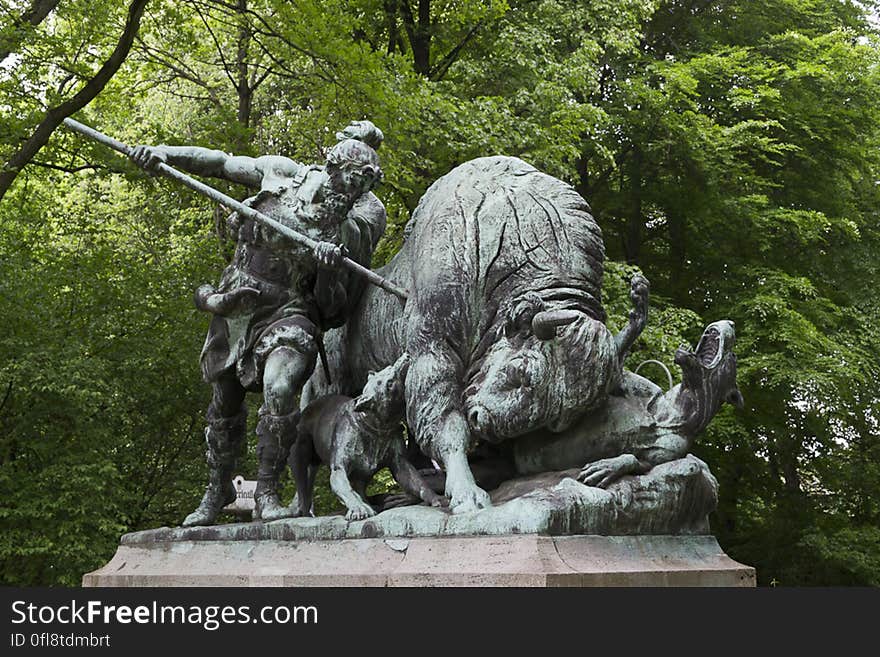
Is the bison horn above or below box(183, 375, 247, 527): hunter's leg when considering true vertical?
above

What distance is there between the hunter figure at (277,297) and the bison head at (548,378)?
1.11m

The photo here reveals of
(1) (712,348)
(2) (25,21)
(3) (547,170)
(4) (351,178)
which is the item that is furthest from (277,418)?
(3) (547,170)

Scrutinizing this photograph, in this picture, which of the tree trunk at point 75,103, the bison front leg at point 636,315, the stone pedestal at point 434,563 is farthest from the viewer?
the tree trunk at point 75,103

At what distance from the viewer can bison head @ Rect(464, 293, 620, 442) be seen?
5.56 meters

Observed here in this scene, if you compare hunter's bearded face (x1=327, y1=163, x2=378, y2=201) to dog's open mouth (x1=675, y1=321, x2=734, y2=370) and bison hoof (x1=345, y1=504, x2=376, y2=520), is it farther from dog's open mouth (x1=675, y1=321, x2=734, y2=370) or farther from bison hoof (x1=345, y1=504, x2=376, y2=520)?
dog's open mouth (x1=675, y1=321, x2=734, y2=370)

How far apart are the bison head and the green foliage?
705cm

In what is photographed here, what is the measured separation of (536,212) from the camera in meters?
5.96

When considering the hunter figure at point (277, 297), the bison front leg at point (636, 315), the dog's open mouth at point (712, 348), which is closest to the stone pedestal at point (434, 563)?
the hunter figure at point (277, 297)

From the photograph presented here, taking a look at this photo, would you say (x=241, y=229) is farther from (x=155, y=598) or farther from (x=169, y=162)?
(x=155, y=598)

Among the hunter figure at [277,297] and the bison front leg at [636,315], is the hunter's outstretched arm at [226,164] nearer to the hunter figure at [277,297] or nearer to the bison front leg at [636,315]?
the hunter figure at [277,297]

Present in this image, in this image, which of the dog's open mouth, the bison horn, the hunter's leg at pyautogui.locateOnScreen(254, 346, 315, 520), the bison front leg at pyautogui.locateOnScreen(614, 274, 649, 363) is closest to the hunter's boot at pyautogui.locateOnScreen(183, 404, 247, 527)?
the hunter's leg at pyautogui.locateOnScreen(254, 346, 315, 520)

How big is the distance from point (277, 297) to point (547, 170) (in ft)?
26.8

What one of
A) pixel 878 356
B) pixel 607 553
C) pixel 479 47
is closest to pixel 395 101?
pixel 479 47

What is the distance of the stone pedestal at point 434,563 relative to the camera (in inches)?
191
